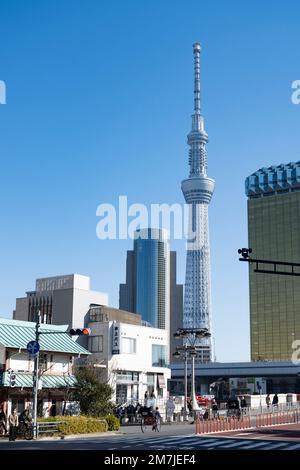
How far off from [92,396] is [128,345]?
29803 mm

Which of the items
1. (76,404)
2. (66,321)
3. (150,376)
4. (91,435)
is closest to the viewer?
(91,435)

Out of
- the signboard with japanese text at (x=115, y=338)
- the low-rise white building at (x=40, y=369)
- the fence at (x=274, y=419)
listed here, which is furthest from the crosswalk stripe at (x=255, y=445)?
the signboard with japanese text at (x=115, y=338)

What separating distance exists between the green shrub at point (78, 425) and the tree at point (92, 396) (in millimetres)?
5224

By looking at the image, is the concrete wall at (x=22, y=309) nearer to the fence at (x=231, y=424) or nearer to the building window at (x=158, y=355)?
the building window at (x=158, y=355)

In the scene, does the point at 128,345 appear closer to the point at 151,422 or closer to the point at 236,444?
the point at 151,422

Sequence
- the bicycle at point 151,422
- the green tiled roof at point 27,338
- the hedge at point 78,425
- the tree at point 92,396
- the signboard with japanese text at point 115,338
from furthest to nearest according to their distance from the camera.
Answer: the signboard with japanese text at point 115,338
the green tiled roof at point 27,338
the tree at point 92,396
the bicycle at point 151,422
the hedge at point 78,425

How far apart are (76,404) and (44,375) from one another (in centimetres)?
434

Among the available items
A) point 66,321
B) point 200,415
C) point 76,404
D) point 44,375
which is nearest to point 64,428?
point 76,404

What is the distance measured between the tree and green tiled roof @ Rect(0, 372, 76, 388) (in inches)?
69.0

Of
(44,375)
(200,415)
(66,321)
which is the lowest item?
(200,415)

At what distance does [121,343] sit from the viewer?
73.9 meters

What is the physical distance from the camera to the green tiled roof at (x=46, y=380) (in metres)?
44.0

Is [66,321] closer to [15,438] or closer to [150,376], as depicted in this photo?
[150,376]

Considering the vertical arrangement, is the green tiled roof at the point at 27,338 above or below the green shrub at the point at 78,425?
above
